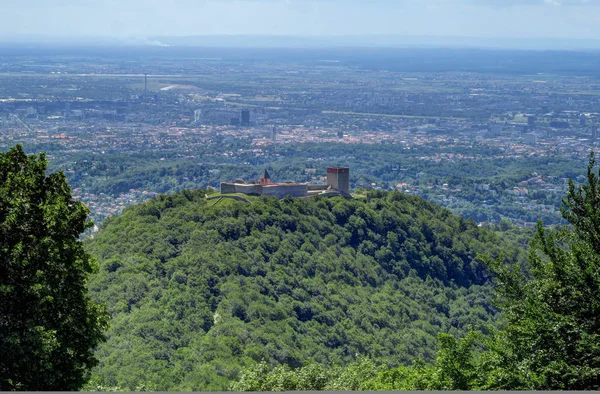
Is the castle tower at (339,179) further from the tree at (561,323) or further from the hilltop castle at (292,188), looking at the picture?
the tree at (561,323)

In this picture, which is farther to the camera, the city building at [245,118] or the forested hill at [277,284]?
the city building at [245,118]

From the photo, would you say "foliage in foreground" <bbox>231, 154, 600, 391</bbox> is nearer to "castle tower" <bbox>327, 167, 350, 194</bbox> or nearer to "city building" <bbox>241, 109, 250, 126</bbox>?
"castle tower" <bbox>327, 167, 350, 194</bbox>

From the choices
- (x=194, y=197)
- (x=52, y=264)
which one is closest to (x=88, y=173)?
(x=194, y=197)

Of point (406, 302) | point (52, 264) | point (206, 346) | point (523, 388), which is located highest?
point (52, 264)

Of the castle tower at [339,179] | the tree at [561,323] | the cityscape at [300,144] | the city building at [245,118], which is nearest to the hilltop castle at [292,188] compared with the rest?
the castle tower at [339,179]

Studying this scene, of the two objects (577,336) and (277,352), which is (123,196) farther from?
(577,336)

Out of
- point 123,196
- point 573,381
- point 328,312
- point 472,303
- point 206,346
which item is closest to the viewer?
point 573,381

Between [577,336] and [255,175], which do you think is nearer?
[577,336]
